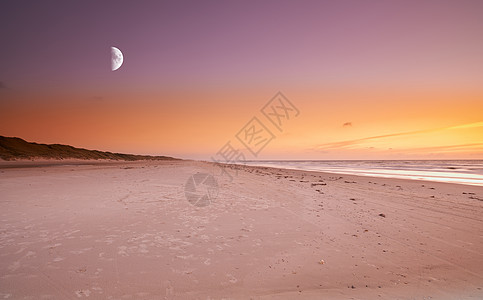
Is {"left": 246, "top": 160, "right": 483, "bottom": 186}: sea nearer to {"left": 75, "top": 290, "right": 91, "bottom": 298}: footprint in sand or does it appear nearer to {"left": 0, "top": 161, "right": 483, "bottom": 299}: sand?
{"left": 0, "top": 161, "right": 483, "bottom": 299}: sand

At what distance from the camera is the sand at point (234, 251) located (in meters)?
4.34

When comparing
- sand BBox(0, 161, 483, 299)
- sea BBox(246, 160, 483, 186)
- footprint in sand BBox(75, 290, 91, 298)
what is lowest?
footprint in sand BBox(75, 290, 91, 298)

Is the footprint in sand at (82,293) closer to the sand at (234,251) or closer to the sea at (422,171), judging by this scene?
the sand at (234,251)

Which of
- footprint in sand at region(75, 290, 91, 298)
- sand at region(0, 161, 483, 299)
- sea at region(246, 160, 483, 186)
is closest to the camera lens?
footprint in sand at region(75, 290, 91, 298)

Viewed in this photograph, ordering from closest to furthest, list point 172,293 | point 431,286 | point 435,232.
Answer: point 172,293 < point 431,286 < point 435,232

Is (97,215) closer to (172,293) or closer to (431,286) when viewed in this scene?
(172,293)

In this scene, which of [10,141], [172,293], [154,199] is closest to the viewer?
[172,293]

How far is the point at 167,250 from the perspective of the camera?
19.1 ft

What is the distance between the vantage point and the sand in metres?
4.34

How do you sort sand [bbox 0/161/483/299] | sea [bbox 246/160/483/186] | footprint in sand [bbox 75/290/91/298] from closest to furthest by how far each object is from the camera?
footprint in sand [bbox 75/290/91/298] → sand [bbox 0/161/483/299] → sea [bbox 246/160/483/186]

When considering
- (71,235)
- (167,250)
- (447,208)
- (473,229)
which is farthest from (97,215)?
(447,208)

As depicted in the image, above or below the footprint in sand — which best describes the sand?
above

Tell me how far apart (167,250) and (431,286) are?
520cm

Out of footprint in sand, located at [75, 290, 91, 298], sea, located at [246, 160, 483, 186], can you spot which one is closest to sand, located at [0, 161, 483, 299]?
footprint in sand, located at [75, 290, 91, 298]
